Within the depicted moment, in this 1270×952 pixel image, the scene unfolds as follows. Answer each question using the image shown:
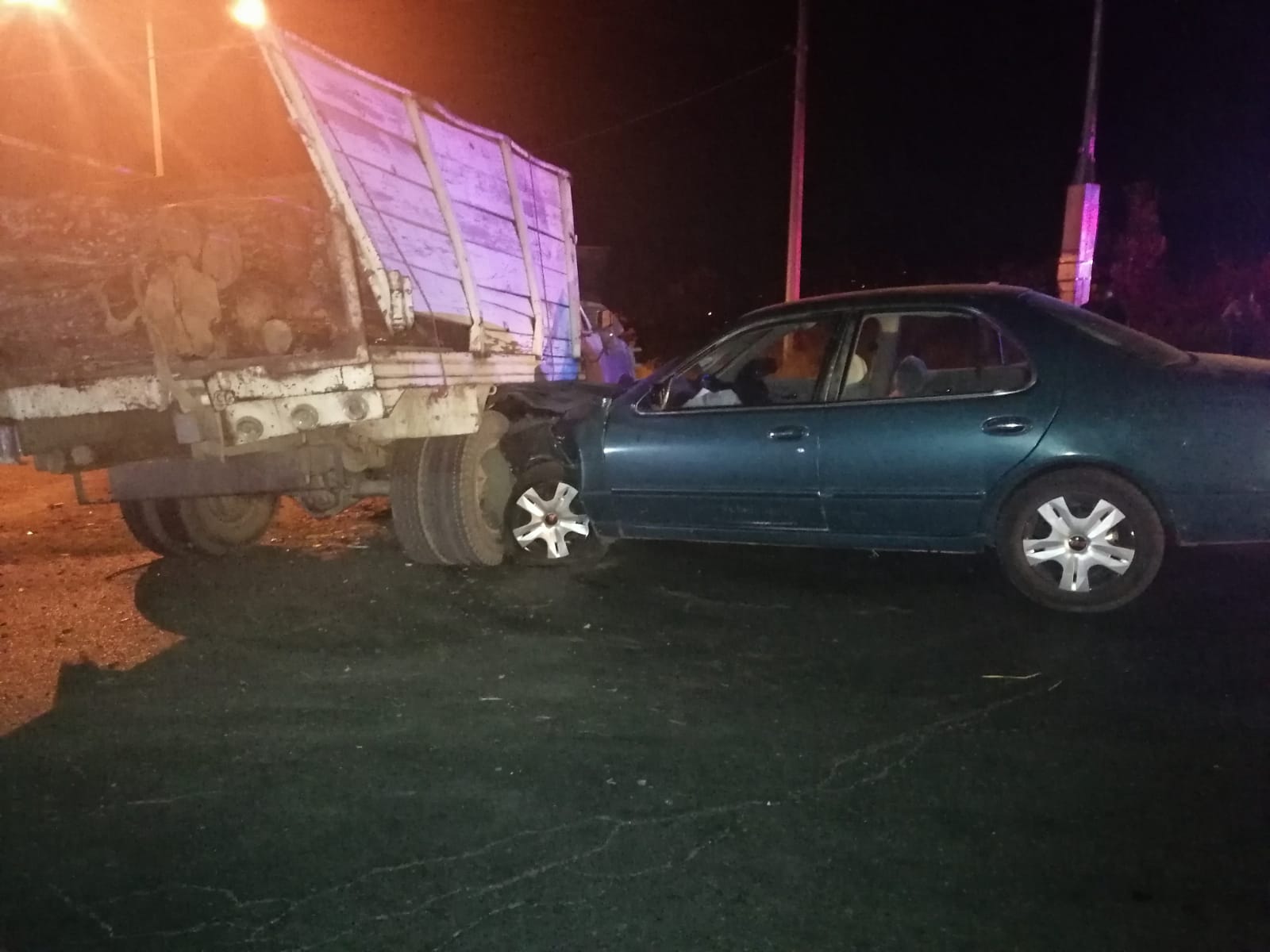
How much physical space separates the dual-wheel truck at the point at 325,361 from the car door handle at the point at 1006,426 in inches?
95.5

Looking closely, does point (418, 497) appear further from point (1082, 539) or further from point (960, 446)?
point (1082, 539)

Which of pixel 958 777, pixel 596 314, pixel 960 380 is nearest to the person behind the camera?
pixel 958 777

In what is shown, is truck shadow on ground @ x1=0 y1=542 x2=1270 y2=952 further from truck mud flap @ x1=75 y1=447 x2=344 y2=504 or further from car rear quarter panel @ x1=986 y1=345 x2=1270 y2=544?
truck mud flap @ x1=75 y1=447 x2=344 y2=504

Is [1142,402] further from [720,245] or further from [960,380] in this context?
[720,245]

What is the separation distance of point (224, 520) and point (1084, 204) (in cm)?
953

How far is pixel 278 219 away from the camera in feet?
16.3

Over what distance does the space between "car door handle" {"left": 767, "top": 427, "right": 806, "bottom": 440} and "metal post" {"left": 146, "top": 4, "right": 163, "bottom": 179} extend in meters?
4.32

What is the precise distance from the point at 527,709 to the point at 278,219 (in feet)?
9.41

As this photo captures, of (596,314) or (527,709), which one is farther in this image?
(596,314)

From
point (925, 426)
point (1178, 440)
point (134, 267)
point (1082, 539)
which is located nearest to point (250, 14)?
point (134, 267)

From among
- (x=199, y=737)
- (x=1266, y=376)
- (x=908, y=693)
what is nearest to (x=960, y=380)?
(x=1266, y=376)

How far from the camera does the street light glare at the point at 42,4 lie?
6.82 meters

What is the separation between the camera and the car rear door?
467cm

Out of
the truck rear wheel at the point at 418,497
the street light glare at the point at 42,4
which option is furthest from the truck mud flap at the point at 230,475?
the street light glare at the point at 42,4
